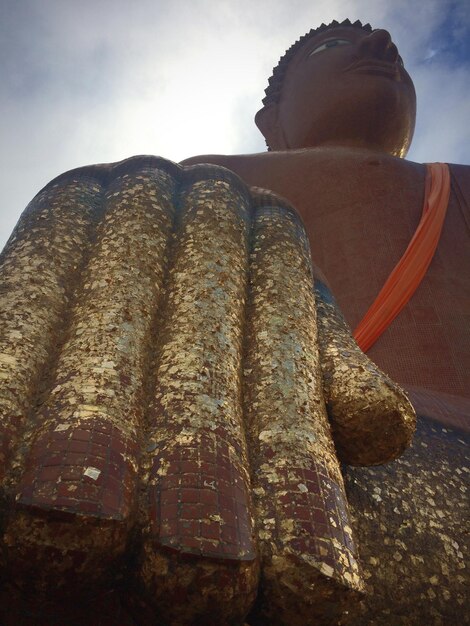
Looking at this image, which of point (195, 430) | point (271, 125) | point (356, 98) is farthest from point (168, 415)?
point (271, 125)

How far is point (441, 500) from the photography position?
1844mm

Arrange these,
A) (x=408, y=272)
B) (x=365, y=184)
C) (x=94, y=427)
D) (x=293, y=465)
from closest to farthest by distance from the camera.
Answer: (x=94, y=427) < (x=293, y=465) < (x=408, y=272) < (x=365, y=184)

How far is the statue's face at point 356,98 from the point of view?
5594mm

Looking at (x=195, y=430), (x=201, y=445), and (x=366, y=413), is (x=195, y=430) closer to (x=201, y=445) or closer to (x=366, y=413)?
(x=201, y=445)

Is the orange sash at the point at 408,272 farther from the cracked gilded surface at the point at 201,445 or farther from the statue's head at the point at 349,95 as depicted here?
the cracked gilded surface at the point at 201,445

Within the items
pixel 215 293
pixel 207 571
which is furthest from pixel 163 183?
pixel 207 571

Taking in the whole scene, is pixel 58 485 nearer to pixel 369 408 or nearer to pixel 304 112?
pixel 369 408

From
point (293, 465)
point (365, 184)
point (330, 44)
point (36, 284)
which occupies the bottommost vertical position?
point (293, 465)

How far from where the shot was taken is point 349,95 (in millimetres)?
5602

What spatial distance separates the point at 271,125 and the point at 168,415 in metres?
5.61

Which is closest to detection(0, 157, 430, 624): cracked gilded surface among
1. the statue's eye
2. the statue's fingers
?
the statue's fingers

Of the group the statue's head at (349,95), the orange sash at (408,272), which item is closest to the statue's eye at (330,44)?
the statue's head at (349,95)

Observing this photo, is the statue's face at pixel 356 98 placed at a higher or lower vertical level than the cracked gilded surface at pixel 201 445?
higher

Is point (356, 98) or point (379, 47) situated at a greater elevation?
point (379, 47)
